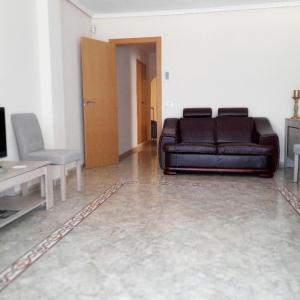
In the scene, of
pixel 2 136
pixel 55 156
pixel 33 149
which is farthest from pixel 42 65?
pixel 2 136

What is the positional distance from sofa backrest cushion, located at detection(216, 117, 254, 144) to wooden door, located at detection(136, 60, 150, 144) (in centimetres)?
312

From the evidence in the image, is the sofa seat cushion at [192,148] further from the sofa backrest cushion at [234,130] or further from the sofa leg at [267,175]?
the sofa leg at [267,175]

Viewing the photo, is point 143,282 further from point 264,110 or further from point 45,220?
point 264,110

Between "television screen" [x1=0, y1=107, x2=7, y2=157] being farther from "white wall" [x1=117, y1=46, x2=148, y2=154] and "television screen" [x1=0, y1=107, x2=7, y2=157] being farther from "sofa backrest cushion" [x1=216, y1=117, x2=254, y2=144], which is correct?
"white wall" [x1=117, y1=46, x2=148, y2=154]

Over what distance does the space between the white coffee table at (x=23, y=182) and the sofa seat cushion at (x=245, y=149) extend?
93.7 inches

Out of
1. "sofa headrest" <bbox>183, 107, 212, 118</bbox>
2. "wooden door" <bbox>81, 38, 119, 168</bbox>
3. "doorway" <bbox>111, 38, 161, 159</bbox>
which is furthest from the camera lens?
"doorway" <bbox>111, 38, 161, 159</bbox>

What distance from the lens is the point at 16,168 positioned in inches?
110

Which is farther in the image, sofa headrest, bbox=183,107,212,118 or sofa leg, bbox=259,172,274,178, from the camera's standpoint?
sofa headrest, bbox=183,107,212,118

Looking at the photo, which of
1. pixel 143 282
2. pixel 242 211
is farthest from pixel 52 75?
pixel 143 282

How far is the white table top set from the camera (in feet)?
8.39

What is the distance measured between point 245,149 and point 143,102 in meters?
4.40

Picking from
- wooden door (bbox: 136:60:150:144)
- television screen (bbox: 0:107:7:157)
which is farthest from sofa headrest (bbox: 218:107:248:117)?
television screen (bbox: 0:107:7:157)

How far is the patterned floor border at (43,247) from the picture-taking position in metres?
1.91

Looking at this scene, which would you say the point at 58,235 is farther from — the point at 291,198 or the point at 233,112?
the point at 233,112
